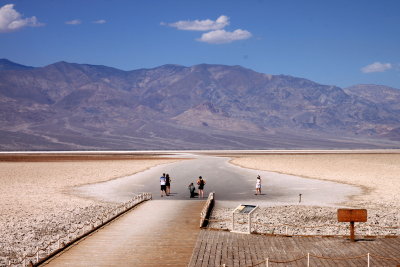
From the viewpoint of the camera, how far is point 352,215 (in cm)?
1916

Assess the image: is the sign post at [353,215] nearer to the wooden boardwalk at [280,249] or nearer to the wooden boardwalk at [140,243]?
the wooden boardwalk at [280,249]

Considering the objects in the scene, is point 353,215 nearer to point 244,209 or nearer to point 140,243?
point 244,209

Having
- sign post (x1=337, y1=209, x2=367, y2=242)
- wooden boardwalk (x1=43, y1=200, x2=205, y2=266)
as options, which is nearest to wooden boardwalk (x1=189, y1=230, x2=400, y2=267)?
wooden boardwalk (x1=43, y1=200, x2=205, y2=266)

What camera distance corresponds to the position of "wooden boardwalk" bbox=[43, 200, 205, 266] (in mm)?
16750

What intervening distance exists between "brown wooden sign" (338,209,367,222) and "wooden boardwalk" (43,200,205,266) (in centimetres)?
545

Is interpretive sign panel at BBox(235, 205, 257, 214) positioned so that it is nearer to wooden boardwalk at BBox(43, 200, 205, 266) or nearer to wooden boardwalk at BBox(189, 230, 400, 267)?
wooden boardwalk at BBox(189, 230, 400, 267)

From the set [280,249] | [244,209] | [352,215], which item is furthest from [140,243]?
[352,215]

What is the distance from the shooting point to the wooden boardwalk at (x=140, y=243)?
55.0 feet

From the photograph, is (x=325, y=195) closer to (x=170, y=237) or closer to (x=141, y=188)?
(x=141, y=188)

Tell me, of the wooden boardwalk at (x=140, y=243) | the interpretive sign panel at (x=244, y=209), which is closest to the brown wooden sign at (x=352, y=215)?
the interpretive sign panel at (x=244, y=209)

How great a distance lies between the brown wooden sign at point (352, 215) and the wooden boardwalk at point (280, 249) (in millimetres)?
925

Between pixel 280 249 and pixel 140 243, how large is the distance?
16.6 feet

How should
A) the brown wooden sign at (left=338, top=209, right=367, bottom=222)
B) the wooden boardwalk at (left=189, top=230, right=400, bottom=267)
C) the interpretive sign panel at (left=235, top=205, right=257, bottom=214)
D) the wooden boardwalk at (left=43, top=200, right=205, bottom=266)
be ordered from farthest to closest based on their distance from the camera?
1. the interpretive sign panel at (left=235, top=205, right=257, bottom=214)
2. the brown wooden sign at (left=338, top=209, right=367, bottom=222)
3. the wooden boardwalk at (left=43, top=200, right=205, bottom=266)
4. the wooden boardwalk at (left=189, top=230, right=400, bottom=267)

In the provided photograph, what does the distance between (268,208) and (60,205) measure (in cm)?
1292
